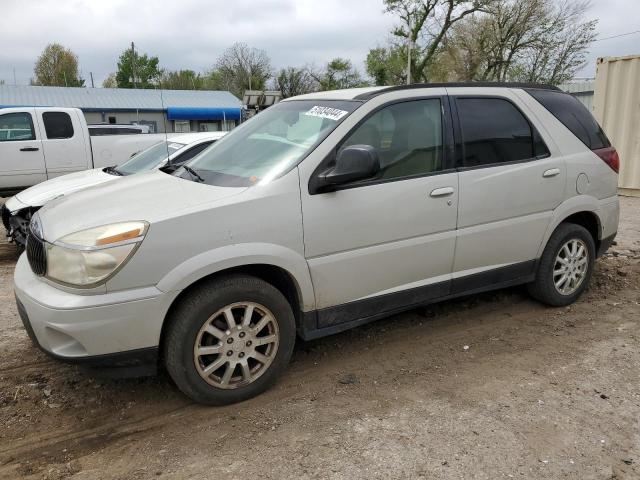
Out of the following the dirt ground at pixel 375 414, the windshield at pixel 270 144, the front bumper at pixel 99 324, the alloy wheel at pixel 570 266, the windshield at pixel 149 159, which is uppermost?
the windshield at pixel 270 144

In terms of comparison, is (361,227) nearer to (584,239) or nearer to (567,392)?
(567,392)

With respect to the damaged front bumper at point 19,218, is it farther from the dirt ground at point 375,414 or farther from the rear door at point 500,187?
the rear door at point 500,187

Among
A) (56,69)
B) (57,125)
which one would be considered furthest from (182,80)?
(57,125)

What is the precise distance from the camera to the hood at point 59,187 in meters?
6.38

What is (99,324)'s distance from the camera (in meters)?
2.75

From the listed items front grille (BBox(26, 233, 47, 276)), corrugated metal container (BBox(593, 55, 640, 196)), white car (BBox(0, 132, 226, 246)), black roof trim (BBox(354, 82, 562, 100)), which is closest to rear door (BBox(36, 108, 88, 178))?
white car (BBox(0, 132, 226, 246))

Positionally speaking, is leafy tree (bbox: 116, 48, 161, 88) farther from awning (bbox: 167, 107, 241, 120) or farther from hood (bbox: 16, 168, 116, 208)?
hood (bbox: 16, 168, 116, 208)

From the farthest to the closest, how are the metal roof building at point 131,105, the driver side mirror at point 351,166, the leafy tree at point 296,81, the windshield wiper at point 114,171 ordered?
the leafy tree at point 296,81
the metal roof building at point 131,105
the windshield wiper at point 114,171
the driver side mirror at point 351,166

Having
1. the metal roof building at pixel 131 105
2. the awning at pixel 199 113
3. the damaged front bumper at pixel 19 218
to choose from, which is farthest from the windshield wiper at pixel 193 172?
the awning at pixel 199 113

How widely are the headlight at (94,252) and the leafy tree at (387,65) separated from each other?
122 ft

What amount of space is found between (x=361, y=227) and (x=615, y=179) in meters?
2.79

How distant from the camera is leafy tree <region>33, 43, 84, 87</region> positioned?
64875 mm

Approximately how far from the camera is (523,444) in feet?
9.20

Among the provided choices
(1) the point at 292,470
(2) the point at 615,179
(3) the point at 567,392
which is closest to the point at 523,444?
(3) the point at 567,392
